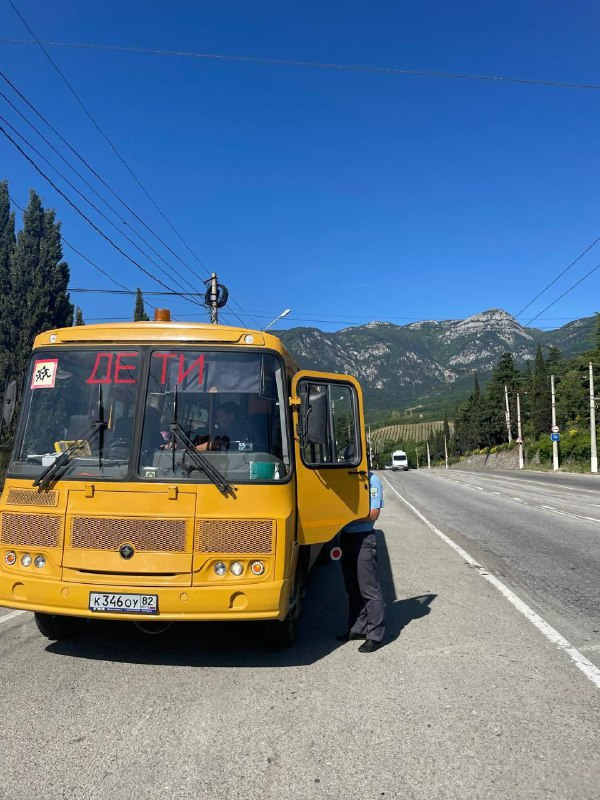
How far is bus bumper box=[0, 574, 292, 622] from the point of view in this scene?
436 centimetres

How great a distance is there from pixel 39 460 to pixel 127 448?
29.3 inches

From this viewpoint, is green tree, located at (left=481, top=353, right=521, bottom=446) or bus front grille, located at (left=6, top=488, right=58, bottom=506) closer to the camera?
bus front grille, located at (left=6, top=488, right=58, bottom=506)

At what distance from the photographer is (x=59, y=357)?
5.14 m

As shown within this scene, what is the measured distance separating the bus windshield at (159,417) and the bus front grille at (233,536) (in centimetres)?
34

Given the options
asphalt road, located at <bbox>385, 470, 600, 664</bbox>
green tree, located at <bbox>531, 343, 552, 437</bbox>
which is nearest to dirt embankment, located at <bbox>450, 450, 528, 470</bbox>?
green tree, located at <bbox>531, 343, 552, 437</bbox>

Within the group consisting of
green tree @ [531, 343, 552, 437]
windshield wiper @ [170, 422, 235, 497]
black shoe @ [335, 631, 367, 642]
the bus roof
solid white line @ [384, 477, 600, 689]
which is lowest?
black shoe @ [335, 631, 367, 642]

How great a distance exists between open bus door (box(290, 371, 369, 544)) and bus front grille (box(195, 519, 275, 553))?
49 cm

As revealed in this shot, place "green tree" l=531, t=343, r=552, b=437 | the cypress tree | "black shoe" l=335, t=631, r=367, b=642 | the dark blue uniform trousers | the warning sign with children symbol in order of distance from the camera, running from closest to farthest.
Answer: the warning sign with children symbol, the dark blue uniform trousers, "black shoe" l=335, t=631, r=367, b=642, the cypress tree, "green tree" l=531, t=343, r=552, b=437

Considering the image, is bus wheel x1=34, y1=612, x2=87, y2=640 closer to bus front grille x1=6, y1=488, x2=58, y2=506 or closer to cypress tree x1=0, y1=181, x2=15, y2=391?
bus front grille x1=6, y1=488, x2=58, y2=506

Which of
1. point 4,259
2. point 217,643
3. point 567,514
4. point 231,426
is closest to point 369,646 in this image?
point 217,643

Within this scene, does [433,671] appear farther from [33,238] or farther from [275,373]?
[33,238]

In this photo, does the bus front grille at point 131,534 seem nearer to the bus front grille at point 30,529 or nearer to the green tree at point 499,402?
the bus front grille at point 30,529

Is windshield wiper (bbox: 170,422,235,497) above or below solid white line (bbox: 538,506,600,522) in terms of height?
above

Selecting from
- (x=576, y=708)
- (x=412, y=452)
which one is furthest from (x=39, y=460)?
(x=412, y=452)
